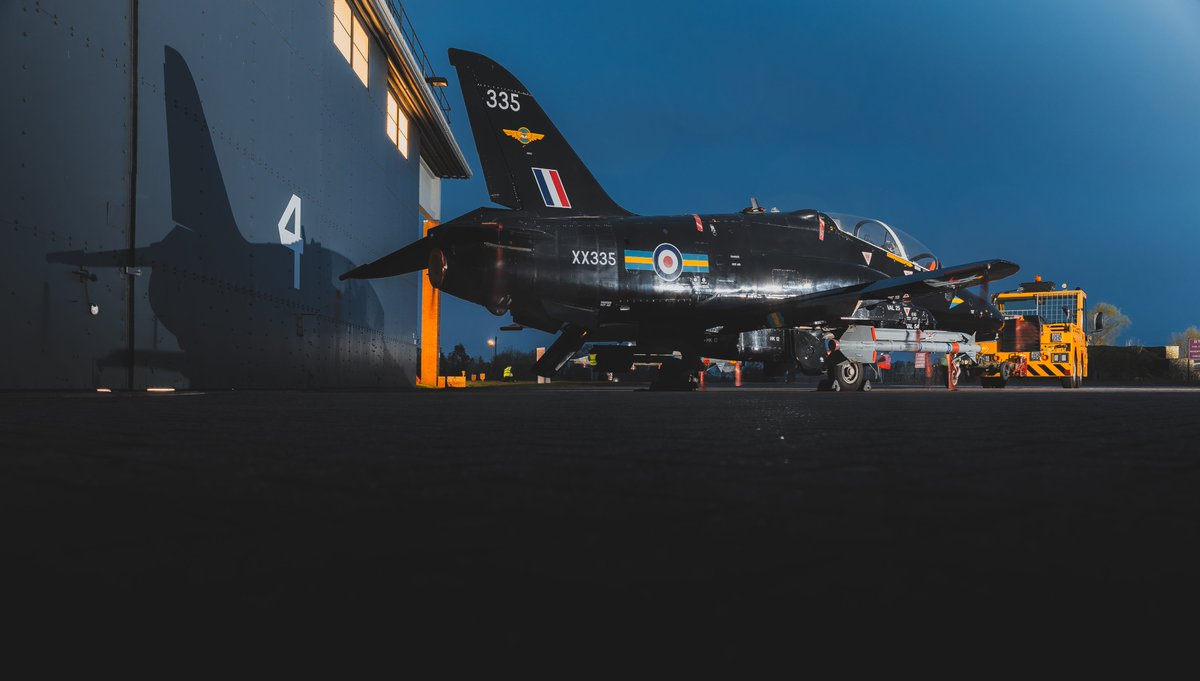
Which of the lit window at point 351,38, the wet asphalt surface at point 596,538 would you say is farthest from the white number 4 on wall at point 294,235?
the wet asphalt surface at point 596,538

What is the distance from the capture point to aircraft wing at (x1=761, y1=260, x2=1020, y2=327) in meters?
11.0

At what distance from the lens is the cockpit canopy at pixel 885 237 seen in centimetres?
1306

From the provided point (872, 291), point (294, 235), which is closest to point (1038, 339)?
point (872, 291)

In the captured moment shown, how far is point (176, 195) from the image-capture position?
30.2ft

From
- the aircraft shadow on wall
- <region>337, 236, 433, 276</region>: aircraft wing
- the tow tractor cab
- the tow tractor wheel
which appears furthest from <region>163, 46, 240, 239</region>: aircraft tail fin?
the tow tractor wheel

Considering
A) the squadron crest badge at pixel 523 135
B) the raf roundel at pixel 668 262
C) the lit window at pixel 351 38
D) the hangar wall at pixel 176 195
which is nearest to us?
the hangar wall at pixel 176 195

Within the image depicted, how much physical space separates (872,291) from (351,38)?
12380 millimetres

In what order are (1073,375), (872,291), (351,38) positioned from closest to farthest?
(872,291) → (351,38) → (1073,375)

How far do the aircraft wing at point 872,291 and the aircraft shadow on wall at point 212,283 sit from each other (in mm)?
7993

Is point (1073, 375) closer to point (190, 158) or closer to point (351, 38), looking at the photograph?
point (351, 38)

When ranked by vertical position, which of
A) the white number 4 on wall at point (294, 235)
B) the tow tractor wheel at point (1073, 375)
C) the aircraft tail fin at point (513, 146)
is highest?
the aircraft tail fin at point (513, 146)

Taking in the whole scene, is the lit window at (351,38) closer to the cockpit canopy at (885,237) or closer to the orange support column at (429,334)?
the cockpit canopy at (885,237)

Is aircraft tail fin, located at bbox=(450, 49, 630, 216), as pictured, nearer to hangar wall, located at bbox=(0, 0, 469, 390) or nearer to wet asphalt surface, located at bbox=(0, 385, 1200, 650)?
hangar wall, located at bbox=(0, 0, 469, 390)

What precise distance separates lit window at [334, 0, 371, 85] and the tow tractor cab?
1608cm
